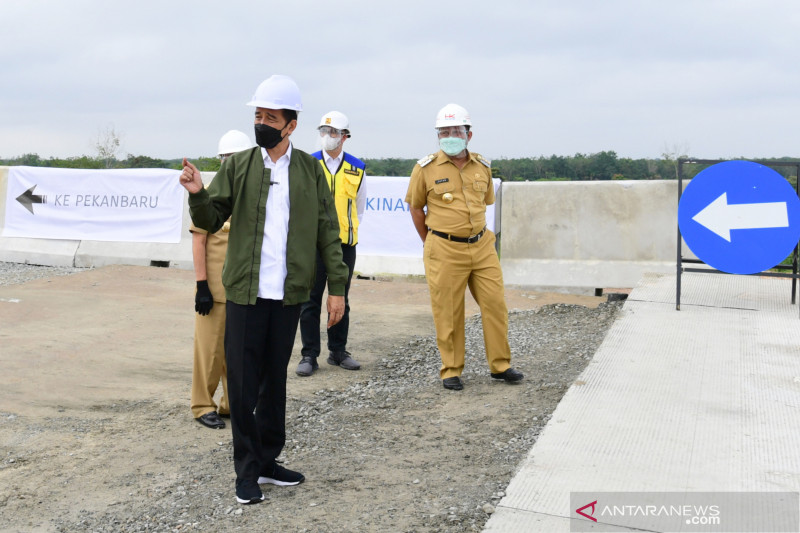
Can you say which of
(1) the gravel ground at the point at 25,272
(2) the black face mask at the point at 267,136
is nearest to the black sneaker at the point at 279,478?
(2) the black face mask at the point at 267,136

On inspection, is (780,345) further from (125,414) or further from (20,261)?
(20,261)

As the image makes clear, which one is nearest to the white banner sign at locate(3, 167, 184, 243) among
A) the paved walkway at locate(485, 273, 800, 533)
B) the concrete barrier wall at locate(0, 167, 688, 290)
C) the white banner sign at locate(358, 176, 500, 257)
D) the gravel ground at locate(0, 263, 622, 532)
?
the white banner sign at locate(358, 176, 500, 257)

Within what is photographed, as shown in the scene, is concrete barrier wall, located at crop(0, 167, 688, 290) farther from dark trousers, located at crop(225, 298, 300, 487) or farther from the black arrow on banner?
the black arrow on banner

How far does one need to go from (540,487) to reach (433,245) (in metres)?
2.85

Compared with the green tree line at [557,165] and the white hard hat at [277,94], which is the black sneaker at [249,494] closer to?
the white hard hat at [277,94]

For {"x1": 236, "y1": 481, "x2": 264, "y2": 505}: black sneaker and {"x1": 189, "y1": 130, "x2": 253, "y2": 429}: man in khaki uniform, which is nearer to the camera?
{"x1": 236, "y1": 481, "x2": 264, "y2": 505}: black sneaker

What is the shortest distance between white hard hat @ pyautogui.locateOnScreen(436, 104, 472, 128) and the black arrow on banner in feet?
37.5

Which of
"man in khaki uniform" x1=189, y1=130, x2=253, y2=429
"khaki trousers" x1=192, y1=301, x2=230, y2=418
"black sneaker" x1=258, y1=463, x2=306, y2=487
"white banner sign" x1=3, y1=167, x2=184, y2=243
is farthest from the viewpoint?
"white banner sign" x1=3, y1=167, x2=184, y2=243

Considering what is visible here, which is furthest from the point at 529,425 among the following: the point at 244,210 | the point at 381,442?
the point at 244,210

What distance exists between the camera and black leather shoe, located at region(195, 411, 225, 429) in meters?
5.78

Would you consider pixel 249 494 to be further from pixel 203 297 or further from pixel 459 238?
pixel 459 238

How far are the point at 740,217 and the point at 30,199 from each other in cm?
1278

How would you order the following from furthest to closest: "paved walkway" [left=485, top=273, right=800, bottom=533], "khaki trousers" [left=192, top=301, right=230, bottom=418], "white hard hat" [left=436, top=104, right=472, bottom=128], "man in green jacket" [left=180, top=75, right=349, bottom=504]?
"white hard hat" [left=436, top=104, right=472, bottom=128], "khaki trousers" [left=192, top=301, right=230, bottom=418], "man in green jacket" [left=180, top=75, right=349, bottom=504], "paved walkway" [left=485, top=273, right=800, bottom=533]

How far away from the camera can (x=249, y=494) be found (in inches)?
168
